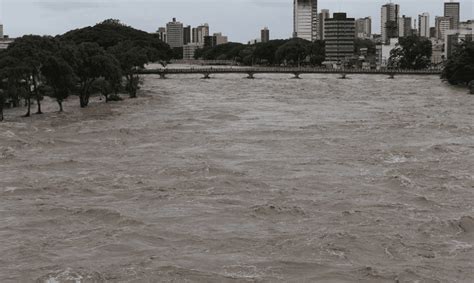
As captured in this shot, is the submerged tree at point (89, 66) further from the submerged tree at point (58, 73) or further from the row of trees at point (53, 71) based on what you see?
the submerged tree at point (58, 73)

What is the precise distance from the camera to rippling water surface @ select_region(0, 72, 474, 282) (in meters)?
16.2

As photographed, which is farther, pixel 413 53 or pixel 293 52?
pixel 293 52

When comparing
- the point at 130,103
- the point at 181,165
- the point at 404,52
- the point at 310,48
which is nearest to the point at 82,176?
the point at 181,165

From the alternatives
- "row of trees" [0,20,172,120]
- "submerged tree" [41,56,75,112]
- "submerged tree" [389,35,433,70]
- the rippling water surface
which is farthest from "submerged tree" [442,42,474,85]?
"submerged tree" [41,56,75,112]

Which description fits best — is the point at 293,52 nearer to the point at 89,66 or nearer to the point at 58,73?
the point at 89,66

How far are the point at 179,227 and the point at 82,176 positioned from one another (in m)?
8.77

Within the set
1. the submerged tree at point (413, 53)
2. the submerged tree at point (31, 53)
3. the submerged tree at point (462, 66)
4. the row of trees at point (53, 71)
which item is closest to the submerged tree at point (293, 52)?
the submerged tree at point (413, 53)

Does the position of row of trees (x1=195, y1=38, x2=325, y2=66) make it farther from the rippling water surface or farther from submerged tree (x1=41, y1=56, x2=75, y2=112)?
the rippling water surface

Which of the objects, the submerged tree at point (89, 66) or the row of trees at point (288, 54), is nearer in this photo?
the submerged tree at point (89, 66)

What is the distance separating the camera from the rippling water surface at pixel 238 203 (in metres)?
16.2

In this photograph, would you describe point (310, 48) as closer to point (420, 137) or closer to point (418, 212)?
point (420, 137)

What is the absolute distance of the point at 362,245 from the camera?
1758cm

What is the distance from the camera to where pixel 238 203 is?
72.4 ft

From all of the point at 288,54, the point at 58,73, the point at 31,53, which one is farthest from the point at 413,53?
the point at 31,53
